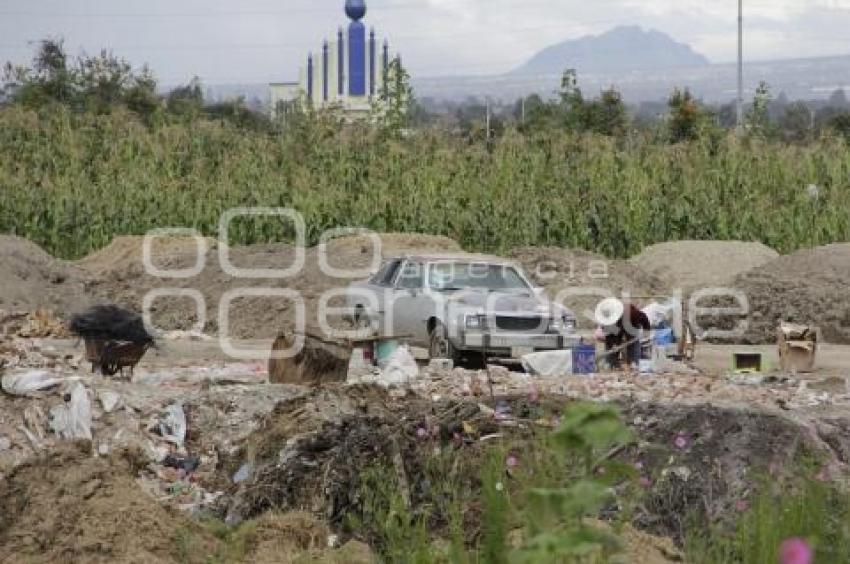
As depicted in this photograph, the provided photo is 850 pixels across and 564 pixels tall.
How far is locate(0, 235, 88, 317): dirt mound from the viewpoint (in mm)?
26344

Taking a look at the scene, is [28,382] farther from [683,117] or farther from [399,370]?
[683,117]

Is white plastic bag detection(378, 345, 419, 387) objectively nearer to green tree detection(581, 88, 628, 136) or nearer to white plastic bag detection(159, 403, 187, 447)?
white plastic bag detection(159, 403, 187, 447)

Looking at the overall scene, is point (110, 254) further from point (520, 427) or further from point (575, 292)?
point (520, 427)

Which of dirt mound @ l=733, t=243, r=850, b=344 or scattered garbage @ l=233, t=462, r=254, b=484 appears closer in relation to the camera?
scattered garbage @ l=233, t=462, r=254, b=484

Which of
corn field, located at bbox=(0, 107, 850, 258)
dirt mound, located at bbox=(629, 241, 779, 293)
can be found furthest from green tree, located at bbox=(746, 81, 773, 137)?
dirt mound, located at bbox=(629, 241, 779, 293)

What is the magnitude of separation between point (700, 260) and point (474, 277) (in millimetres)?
9559

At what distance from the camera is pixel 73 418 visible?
510 inches

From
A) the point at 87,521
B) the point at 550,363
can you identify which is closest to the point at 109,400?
the point at 87,521

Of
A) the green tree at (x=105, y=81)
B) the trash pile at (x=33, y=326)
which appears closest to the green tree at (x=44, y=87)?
the green tree at (x=105, y=81)

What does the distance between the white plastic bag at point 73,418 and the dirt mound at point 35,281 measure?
41.9 ft

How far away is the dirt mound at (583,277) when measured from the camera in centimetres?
2705

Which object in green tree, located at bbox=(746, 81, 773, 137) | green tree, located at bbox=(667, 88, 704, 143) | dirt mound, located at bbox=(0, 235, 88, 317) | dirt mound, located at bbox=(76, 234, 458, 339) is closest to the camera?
dirt mound, located at bbox=(0, 235, 88, 317)

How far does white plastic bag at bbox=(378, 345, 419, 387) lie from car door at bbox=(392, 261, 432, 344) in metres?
2.84

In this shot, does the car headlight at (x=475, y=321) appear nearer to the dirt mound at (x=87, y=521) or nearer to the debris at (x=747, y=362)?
the debris at (x=747, y=362)
